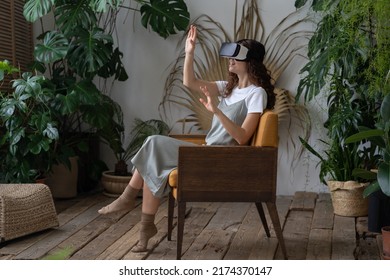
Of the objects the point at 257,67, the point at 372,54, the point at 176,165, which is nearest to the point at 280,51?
the point at 372,54

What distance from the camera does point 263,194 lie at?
10.0 feet

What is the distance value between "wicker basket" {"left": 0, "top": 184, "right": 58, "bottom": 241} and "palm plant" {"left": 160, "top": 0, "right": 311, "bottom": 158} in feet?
5.37

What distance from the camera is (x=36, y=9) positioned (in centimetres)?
419

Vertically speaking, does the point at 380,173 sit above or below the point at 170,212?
above

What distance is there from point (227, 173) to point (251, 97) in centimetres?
43

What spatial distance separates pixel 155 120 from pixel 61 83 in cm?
81

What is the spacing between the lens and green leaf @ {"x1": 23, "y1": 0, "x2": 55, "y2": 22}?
4.18m

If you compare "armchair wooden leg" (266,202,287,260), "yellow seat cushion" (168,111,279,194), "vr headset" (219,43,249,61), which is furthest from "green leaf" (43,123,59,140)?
"armchair wooden leg" (266,202,287,260)

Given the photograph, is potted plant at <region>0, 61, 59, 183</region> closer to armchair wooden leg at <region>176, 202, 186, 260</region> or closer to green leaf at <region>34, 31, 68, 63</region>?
green leaf at <region>34, 31, 68, 63</region>

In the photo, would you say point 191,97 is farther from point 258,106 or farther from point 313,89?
point 258,106

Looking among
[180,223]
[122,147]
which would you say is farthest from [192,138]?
[122,147]

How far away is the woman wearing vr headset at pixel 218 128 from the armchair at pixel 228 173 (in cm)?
8

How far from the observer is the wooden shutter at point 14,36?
4.39 metres

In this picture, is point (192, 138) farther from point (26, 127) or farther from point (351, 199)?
point (26, 127)
